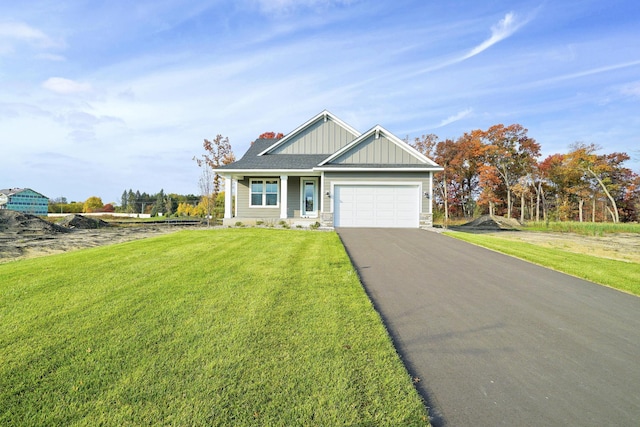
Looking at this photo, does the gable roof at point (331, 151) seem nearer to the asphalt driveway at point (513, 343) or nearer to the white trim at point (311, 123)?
the white trim at point (311, 123)

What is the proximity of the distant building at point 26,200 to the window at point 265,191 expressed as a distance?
35.0m

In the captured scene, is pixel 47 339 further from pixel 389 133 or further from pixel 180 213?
pixel 180 213

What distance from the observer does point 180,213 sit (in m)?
33.9

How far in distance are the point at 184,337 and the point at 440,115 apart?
76.0 feet

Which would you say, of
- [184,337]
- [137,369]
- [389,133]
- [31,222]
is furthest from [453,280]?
[31,222]

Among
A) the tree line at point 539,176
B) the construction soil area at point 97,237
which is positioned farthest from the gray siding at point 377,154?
the tree line at point 539,176

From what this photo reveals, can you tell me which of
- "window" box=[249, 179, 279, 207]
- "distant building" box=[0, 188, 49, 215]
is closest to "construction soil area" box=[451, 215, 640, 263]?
"window" box=[249, 179, 279, 207]

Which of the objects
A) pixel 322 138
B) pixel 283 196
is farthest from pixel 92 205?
pixel 322 138

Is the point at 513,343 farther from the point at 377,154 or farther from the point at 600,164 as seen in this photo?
the point at 600,164

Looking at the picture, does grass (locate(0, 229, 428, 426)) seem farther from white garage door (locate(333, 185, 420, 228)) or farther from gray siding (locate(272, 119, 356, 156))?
gray siding (locate(272, 119, 356, 156))

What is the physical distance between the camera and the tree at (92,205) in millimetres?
40656

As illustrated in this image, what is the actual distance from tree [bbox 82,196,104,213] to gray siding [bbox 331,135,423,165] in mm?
41247

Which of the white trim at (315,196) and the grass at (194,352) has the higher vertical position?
the white trim at (315,196)

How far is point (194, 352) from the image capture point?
110 inches
